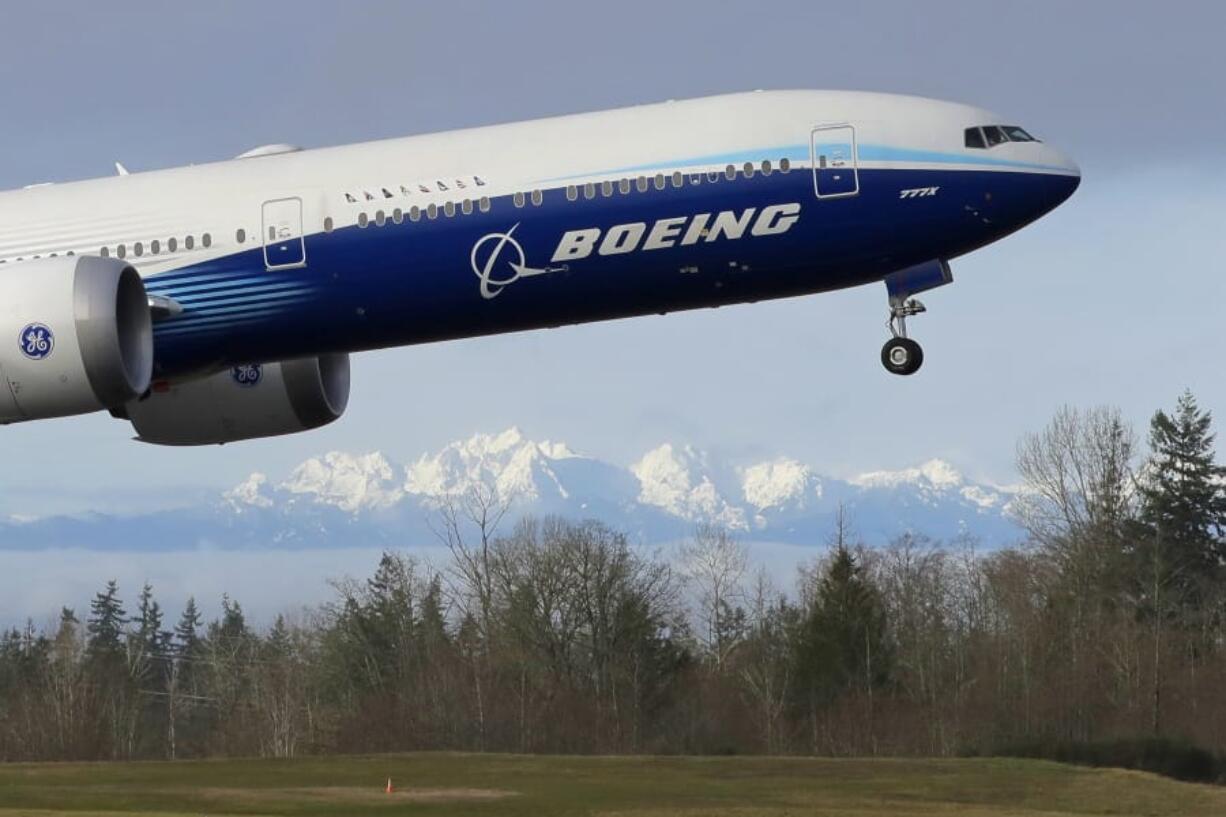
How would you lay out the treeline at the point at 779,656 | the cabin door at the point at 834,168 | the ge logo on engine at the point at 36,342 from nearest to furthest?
the cabin door at the point at 834,168
the ge logo on engine at the point at 36,342
the treeline at the point at 779,656

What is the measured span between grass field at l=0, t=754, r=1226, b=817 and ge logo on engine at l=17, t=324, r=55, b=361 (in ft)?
99.6

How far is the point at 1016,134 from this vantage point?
36.8 metres

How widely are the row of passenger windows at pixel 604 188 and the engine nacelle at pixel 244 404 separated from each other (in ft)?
23.9

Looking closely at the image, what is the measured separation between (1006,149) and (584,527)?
11301 cm

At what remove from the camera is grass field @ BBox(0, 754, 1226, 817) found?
243ft

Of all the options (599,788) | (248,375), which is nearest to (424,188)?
(248,375)

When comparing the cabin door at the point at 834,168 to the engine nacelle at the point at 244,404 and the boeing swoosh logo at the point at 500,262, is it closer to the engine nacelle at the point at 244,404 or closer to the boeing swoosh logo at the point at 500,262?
the boeing swoosh logo at the point at 500,262

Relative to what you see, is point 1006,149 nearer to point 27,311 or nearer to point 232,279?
point 232,279

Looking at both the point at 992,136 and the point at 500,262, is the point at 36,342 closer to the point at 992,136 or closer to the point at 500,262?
the point at 500,262

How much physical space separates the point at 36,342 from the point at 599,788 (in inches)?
1957

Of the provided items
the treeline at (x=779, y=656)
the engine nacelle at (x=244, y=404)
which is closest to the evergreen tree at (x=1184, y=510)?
the treeline at (x=779, y=656)

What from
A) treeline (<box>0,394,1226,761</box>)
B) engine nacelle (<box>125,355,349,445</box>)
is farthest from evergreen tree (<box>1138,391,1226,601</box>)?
engine nacelle (<box>125,355,349,445</box>)

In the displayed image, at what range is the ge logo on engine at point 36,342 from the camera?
121ft

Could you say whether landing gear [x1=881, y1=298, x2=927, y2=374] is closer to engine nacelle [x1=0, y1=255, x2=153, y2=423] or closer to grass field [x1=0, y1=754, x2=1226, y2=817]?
engine nacelle [x1=0, y1=255, x2=153, y2=423]
